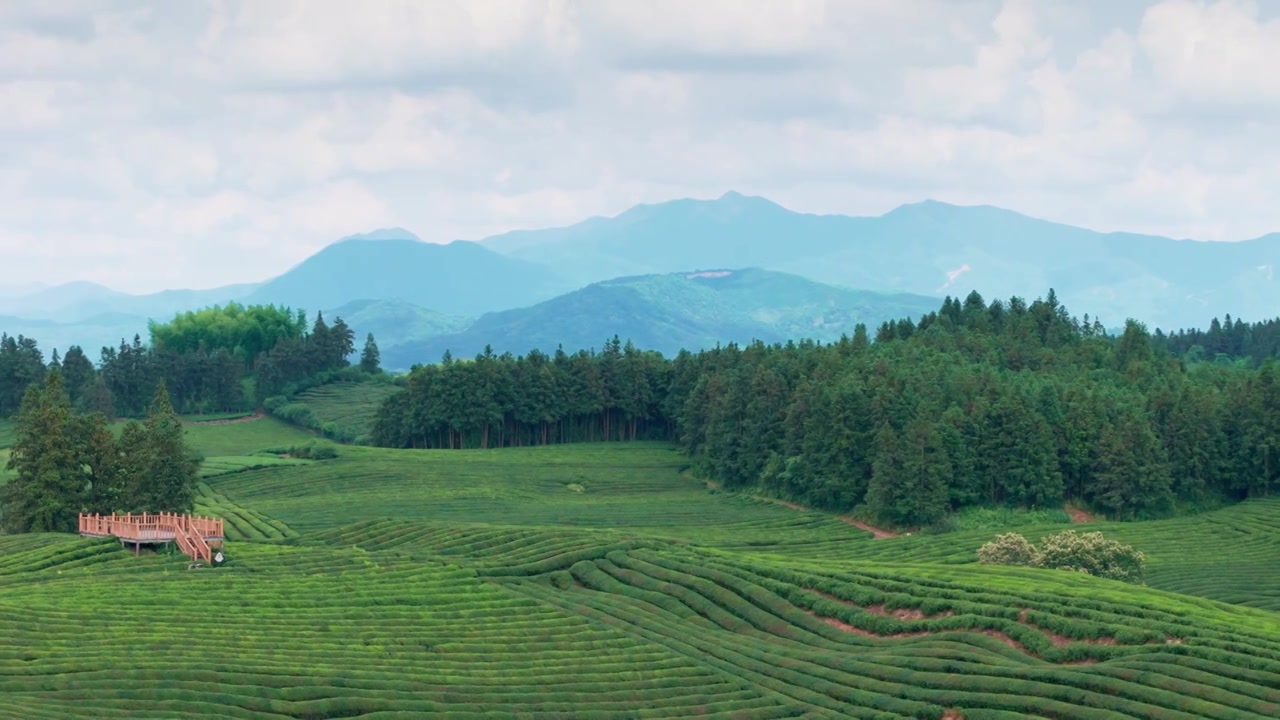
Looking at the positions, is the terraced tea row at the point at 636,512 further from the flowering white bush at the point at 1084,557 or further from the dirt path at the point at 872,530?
the flowering white bush at the point at 1084,557

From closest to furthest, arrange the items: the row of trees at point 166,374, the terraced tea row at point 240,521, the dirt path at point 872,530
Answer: the terraced tea row at point 240,521, the dirt path at point 872,530, the row of trees at point 166,374

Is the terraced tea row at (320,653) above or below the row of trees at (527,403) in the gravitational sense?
below

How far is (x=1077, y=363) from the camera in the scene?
489 feet

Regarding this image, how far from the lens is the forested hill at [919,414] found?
381 feet

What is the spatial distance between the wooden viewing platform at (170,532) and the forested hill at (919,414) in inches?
1854

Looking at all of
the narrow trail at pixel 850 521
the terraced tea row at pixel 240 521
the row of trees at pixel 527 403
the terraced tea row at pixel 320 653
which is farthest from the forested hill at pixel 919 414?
the terraced tea row at pixel 320 653

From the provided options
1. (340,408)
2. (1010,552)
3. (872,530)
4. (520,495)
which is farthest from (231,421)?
(1010,552)

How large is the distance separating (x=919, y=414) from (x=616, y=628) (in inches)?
2182

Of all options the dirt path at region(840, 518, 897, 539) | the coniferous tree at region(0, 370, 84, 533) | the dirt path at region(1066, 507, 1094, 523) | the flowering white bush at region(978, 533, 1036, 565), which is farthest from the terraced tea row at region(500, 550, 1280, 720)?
the dirt path at region(1066, 507, 1094, 523)

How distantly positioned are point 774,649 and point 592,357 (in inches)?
3932

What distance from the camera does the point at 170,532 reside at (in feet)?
273

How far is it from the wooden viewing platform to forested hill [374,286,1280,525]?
47.1 metres

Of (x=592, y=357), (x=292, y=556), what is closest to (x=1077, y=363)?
(x=592, y=357)

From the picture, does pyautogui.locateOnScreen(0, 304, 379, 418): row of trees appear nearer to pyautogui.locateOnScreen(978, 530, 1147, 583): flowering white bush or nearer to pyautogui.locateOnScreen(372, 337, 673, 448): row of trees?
pyautogui.locateOnScreen(372, 337, 673, 448): row of trees
